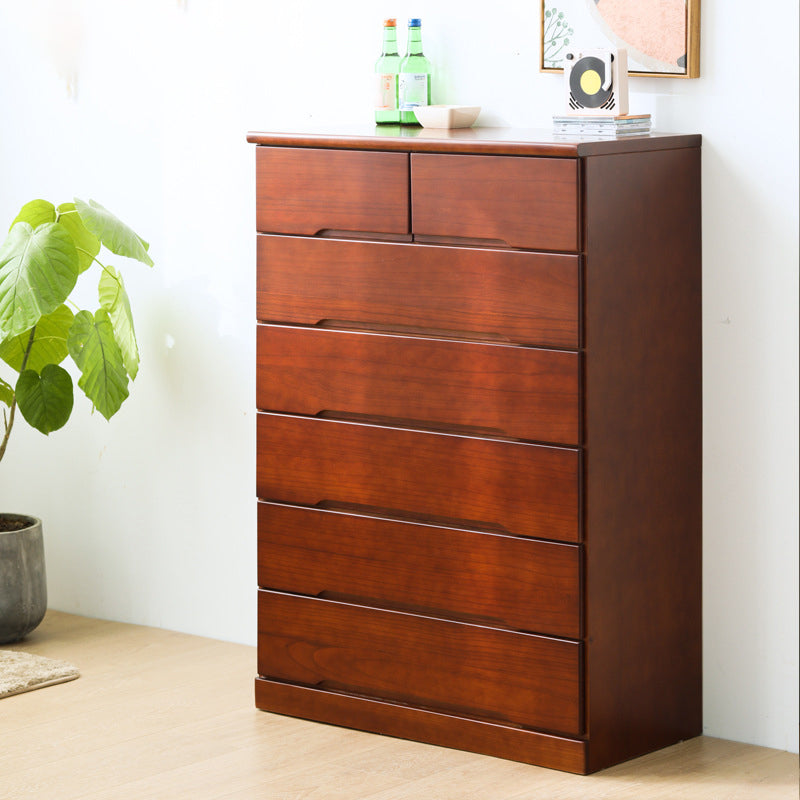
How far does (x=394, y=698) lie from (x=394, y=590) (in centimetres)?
22

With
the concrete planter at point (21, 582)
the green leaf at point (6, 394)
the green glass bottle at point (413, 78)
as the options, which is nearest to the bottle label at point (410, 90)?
the green glass bottle at point (413, 78)

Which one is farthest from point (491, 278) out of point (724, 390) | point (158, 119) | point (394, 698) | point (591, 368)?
point (158, 119)

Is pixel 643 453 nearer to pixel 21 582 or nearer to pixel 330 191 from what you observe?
pixel 330 191

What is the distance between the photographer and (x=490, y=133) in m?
2.86

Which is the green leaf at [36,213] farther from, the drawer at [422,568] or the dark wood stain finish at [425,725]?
the dark wood stain finish at [425,725]

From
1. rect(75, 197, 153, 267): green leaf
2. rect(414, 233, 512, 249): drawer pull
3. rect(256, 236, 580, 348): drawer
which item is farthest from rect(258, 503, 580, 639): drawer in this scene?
rect(75, 197, 153, 267): green leaf

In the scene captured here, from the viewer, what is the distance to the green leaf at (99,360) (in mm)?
3336

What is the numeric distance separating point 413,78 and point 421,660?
3.87 ft

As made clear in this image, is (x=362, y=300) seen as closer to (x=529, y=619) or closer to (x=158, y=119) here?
(x=529, y=619)

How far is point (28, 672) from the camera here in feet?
10.9

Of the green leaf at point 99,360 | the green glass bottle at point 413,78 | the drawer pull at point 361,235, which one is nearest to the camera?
the drawer pull at point 361,235

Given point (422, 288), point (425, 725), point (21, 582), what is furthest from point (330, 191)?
point (21, 582)

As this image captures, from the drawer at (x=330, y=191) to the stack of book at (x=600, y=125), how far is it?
0.30m


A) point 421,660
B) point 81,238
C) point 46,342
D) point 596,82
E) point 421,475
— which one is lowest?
point 421,660
